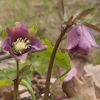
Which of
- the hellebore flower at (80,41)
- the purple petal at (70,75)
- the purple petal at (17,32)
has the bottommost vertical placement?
the purple petal at (70,75)

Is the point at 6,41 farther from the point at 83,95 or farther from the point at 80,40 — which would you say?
the point at 83,95

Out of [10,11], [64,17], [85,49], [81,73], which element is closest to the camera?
[85,49]

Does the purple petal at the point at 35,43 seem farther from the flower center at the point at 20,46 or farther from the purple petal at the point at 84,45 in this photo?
the purple petal at the point at 84,45

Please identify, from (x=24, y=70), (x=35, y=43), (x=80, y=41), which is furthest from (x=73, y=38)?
(x=24, y=70)

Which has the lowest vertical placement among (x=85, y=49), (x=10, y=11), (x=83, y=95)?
(x=83, y=95)

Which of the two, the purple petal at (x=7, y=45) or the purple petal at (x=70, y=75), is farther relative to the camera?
the purple petal at (x=70, y=75)

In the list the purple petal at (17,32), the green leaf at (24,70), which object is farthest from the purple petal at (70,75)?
the purple petal at (17,32)

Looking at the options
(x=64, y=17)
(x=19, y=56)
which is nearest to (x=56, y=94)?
(x=19, y=56)
